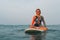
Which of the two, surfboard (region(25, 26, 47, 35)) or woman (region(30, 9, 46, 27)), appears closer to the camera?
surfboard (region(25, 26, 47, 35))

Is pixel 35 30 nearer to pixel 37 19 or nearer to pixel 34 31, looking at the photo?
pixel 34 31

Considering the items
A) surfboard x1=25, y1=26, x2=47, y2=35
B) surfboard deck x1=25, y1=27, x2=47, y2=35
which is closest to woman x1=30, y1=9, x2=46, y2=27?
surfboard x1=25, y1=26, x2=47, y2=35

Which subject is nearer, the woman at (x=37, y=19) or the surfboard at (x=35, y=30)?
the surfboard at (x=35, y=30)

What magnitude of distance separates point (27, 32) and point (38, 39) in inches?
214

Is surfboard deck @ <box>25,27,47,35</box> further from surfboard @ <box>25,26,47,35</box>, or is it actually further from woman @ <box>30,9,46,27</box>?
woman @ <box>30,9,46,27</box>

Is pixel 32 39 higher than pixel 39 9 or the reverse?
the reverse

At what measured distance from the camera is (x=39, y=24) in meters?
22.2

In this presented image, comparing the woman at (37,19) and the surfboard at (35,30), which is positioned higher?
the woman at (37,19)

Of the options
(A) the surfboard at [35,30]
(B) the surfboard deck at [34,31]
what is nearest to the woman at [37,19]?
(A) the surfboard at [35,30]

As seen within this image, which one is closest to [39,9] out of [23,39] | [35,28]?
[35,28]

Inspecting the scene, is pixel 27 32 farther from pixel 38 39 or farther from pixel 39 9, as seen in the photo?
pixel 38 39

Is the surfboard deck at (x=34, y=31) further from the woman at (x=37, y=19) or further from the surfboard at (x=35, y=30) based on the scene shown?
the woman at (x=37, y=19)

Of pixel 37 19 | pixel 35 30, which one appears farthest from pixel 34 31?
pixel 37 19

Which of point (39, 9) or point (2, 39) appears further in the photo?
point (39, 9)
